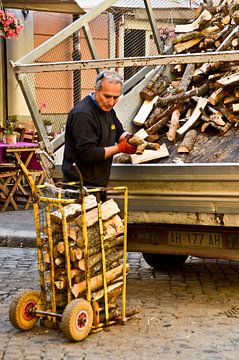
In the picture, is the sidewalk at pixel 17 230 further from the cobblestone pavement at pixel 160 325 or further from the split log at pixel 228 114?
Answer: the split log at pixel 228 114

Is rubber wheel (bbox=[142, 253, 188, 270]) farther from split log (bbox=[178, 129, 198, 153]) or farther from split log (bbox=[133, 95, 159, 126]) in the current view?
split log (bbox=[178, 129, 198, 153])

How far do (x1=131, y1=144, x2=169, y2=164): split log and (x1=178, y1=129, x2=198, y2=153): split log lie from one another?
0.45 ft

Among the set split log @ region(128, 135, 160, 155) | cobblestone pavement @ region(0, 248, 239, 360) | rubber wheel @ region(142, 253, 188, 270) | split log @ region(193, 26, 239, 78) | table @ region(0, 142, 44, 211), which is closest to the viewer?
cobblestone pavement @ region(0, 248, 239, 360)

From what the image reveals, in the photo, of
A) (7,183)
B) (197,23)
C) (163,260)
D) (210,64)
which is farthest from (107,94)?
(7,183)

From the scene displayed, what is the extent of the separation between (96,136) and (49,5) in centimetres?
736

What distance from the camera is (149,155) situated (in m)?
6.27

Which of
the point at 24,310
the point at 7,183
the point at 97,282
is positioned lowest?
the point at 24,310

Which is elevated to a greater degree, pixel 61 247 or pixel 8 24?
pixel 8 24

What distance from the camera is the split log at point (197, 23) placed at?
798 centimetres

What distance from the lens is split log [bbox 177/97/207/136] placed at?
664 cm

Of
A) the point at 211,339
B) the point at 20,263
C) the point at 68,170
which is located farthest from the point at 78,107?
the point at 20,263

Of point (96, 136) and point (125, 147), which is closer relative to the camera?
point (125, 147)

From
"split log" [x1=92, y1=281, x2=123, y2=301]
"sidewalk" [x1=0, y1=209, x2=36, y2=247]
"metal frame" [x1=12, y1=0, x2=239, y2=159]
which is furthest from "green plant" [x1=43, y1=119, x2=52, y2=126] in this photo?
"split log" [x1=92, y1=281, x2=123, y2=301]

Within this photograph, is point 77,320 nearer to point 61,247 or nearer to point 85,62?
point 61,247
